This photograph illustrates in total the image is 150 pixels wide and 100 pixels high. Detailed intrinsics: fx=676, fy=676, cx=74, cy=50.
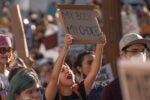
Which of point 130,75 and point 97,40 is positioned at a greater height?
point 130,75

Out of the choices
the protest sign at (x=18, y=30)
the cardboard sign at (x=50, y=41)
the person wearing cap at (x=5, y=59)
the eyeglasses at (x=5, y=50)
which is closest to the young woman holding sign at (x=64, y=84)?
the person wearing cap at (x=5, y=59)

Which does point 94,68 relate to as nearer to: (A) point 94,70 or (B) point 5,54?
(A) point 94,70

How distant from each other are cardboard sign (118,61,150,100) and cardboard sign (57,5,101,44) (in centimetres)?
355

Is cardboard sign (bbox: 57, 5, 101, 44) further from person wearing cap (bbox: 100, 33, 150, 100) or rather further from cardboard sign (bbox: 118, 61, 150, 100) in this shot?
cardboard sign (bbox: 118, 61, 150, 100)

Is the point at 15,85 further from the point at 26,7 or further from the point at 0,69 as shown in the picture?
the point at 26,7

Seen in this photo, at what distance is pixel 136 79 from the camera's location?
2256mm

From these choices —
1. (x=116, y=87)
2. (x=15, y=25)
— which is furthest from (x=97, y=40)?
(x=15, y=25)

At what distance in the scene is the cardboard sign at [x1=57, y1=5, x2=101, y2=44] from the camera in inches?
240

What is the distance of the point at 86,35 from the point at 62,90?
1121mm

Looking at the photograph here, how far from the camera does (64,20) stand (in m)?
6.12

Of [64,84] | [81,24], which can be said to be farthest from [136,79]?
[81,24]

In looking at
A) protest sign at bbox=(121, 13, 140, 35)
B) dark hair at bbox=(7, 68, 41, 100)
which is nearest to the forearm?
dark hair at bbox=(7, 68, 41, 100)

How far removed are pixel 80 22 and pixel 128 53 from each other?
1.09 m

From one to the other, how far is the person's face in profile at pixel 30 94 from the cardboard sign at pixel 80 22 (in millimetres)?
1981
